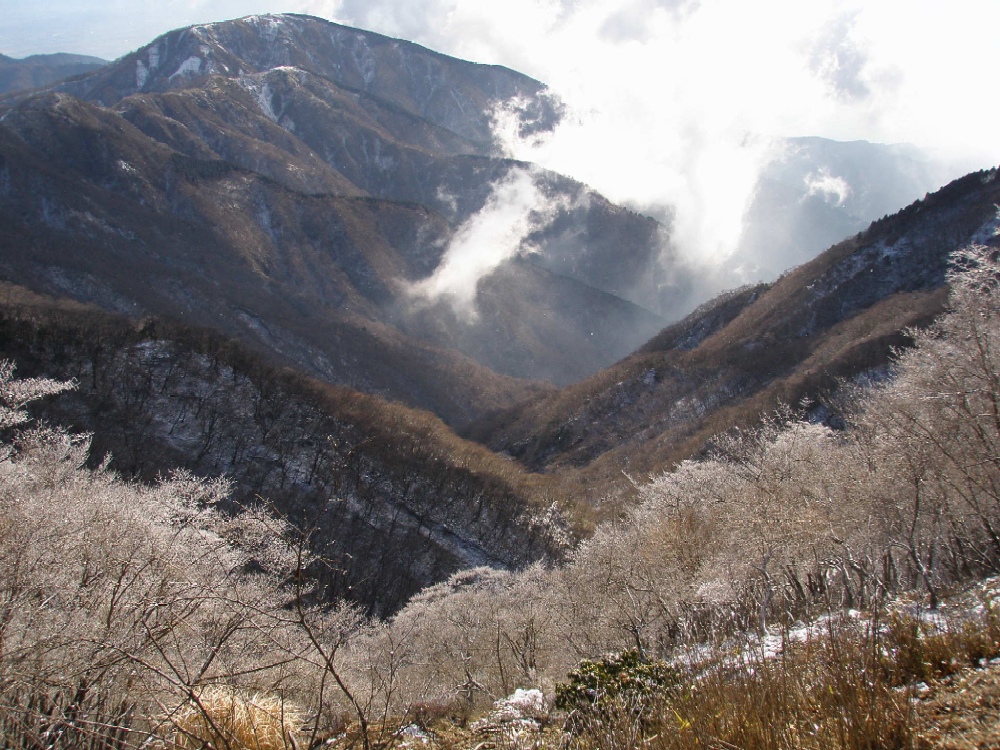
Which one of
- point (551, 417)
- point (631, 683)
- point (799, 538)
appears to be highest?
point (631, 683)

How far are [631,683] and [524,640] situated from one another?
24.1 meters

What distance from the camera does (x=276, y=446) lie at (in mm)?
83812

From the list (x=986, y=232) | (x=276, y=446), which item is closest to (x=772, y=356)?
(x=986, y=232)

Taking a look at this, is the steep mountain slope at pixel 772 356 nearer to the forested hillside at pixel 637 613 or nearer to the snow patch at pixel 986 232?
the snow patch at pixel 986 232

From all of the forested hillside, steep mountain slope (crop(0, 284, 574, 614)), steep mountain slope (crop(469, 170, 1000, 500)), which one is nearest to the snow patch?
steep mountain slope (crop(469, 170, 1000, 500))

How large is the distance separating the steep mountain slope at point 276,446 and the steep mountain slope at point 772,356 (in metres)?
33.1

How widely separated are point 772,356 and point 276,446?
112809mm

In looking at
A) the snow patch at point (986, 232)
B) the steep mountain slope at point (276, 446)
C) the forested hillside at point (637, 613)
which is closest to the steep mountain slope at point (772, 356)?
the snow patch at point (986, 232)

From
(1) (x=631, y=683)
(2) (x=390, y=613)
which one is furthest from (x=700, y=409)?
(1) (x=631, y=683)

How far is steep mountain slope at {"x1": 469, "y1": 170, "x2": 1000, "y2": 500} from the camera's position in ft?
358

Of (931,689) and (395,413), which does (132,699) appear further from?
(395,413)

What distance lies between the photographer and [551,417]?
175875 millimetres

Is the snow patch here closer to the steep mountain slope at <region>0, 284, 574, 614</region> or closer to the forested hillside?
the steep mountain slope at <region>0, 284, 574, 614</region>

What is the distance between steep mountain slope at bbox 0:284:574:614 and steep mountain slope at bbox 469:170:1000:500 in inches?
1301
